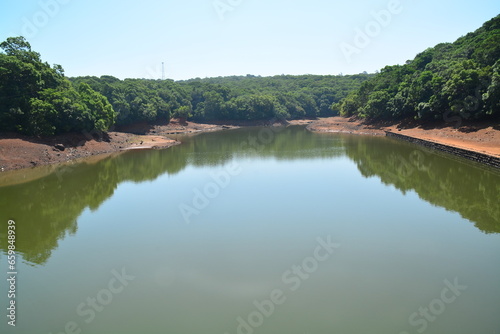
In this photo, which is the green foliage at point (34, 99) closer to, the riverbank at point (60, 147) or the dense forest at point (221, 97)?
the dense forest at point (221, 97)

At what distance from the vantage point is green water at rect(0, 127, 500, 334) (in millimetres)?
7906

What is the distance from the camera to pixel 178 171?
86.4ft

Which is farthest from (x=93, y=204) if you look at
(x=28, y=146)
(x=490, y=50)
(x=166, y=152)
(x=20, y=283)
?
(x=490, y=50)

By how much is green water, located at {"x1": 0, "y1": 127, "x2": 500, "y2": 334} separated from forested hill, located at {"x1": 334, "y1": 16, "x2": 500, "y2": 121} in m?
15.0

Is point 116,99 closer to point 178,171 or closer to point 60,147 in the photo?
point 60,147

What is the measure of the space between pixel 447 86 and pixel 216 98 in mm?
46380

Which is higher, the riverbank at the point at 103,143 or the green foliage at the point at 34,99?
the green foliage at the point at 34,99

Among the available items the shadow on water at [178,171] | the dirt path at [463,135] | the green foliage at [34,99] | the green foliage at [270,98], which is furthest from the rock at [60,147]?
the green foliage at [270,98]

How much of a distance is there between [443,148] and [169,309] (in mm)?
28576

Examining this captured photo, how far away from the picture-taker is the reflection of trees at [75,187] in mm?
13484

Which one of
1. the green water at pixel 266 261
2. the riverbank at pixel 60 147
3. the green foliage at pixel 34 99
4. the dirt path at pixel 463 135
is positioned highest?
the green foliage at pixel 34 99

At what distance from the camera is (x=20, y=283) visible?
971 centimetres

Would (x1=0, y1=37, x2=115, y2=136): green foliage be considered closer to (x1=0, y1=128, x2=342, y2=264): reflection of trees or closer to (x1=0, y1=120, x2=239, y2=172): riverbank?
(x1=0, y1=120, x2=239, y2=172): riverbank

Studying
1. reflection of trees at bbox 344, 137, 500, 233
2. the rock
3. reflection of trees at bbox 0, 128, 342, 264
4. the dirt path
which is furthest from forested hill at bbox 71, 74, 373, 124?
reflection of trees at bbox 344, 137, 500, 233
